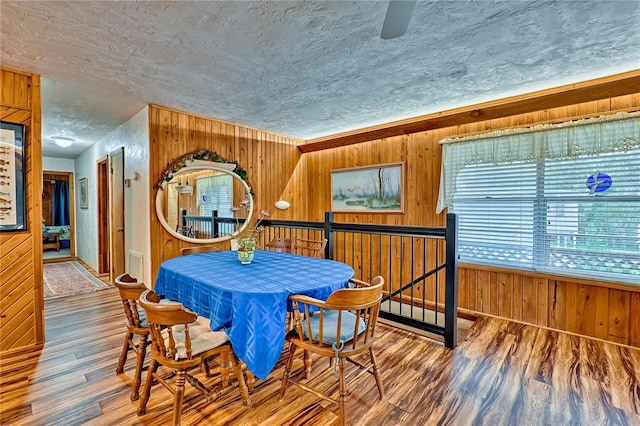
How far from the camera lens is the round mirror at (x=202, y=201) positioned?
3777 millimetres

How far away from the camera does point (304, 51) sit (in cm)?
232

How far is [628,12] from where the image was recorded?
1.84 m

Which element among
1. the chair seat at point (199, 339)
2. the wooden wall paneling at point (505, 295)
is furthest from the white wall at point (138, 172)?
the wooden wall paneling at point (505, 295)

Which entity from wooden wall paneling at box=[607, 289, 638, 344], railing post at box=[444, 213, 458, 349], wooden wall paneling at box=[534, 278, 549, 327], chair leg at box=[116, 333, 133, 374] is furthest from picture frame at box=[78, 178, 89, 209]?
wooden wall paneling at box=[607, 289, 638, 344]

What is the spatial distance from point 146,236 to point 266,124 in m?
2.17

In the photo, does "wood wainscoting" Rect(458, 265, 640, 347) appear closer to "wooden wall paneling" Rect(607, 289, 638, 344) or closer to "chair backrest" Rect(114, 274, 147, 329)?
"wooden wall paneling" Rect(607, 289, 638, 344)

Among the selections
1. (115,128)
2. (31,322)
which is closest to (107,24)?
(31,322)

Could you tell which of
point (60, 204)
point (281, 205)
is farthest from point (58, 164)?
point (281, 205)

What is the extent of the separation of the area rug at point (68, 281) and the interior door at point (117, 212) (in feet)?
1.30

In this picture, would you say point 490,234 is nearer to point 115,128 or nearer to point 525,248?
point 525,248

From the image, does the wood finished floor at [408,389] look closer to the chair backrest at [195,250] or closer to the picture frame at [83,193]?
the chair backrest at [195,250]

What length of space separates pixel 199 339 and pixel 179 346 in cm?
11

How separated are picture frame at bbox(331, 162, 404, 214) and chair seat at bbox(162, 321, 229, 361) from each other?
3.09 metres

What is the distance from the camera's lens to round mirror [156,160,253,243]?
3777 millimetres
